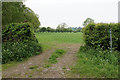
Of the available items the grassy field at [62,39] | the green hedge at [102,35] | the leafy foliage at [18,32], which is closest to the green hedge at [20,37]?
the leafy foliage at [18,32]

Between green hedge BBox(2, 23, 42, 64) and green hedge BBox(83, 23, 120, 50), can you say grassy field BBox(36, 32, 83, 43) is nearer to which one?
green hedge BBox(83, 23, 120, 50)

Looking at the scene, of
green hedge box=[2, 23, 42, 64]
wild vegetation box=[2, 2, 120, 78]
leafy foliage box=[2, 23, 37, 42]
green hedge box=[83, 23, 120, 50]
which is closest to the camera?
wild vegetation box=[2, 2, 120, 78]

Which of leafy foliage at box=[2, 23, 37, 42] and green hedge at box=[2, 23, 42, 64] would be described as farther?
leafy foliage at box=[2, 23, 37, 42]

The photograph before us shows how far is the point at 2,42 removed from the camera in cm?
700

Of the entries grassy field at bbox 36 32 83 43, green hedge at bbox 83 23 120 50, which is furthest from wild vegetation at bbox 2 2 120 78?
grassy field at bbox 36 32 83 43

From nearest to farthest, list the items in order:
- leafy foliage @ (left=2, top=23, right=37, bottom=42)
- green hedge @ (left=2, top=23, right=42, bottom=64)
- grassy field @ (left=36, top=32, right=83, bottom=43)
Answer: green hedge @ (left=2, top=23, right=42, bottom=64) → leafy foliage @ (left=2, top=23, right=37, bottom=42) → grassy field @ (left=36, top=32, right=83, bottom=43)

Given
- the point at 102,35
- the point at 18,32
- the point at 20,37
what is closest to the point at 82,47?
the point at 102,35

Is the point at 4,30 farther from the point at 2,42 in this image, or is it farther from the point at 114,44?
the point at 114,44

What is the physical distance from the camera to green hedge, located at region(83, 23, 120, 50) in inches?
224

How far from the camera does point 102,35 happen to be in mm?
5969

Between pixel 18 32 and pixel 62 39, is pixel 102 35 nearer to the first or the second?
pixel 18 32

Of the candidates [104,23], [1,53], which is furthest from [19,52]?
[104,23]

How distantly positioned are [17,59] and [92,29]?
4.91m

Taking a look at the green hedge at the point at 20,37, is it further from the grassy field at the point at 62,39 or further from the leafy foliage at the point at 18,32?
the grassy field at the point at 62,39
